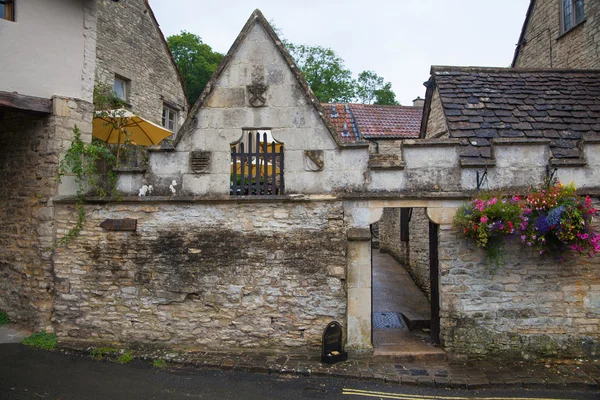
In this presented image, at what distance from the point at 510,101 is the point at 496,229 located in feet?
11.4

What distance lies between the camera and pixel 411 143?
6605 mm

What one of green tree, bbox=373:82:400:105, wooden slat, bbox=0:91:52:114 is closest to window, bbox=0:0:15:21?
wooden slat, bbox=0:91:52:114

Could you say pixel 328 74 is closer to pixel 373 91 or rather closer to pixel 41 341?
pixel 373 91

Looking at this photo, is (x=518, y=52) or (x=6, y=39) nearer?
(x=6, y=39)

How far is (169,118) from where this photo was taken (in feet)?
49.2

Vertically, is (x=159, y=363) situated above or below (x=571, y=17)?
below

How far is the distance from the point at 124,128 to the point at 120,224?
3.61 meters

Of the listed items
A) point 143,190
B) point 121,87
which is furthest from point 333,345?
point 121,87

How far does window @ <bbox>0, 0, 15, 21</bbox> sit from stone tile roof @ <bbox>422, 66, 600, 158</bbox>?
8394 mm

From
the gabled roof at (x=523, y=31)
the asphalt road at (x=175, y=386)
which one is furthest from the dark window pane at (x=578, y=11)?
the asphalt road at (x=175, y=386)

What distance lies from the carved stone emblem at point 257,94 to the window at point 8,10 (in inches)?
181

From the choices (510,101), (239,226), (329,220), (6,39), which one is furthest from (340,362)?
(6,39)

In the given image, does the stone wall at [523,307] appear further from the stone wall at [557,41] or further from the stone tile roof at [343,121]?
the stone tile roof at [343,121]

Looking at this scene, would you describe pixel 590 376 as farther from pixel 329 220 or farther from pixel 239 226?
pixel 239 226
